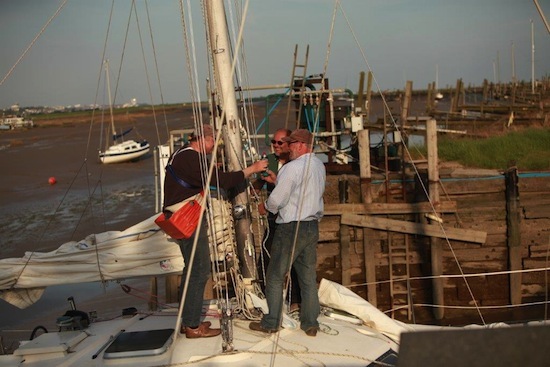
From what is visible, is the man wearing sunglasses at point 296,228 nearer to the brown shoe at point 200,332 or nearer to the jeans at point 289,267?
the jeans at point 289,267

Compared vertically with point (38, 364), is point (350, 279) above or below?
below

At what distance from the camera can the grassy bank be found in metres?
14.8

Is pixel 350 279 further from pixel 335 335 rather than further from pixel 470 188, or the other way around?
pixel 335 335

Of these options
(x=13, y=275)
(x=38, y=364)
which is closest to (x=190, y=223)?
(x=38, y=364)

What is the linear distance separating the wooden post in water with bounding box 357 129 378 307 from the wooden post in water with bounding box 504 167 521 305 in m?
2.32

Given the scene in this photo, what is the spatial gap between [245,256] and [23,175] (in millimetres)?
28956

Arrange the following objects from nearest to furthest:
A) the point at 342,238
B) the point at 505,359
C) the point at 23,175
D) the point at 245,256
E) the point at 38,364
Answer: the point at 505,359 < the point at 38,364 < the point at 245,256 < the point at 342,238 < the point at 23,175

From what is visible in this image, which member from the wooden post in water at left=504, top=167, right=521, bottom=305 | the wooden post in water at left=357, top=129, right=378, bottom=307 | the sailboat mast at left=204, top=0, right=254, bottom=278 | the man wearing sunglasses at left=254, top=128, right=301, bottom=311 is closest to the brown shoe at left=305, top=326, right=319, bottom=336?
the man wearing sunglasses at left=254, top=128, right=301, bottom=311

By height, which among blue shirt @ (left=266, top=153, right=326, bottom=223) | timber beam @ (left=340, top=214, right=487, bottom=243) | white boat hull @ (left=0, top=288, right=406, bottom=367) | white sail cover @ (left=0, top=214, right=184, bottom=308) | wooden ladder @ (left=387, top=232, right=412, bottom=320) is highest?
blue shirt @ (left=266, top=153, right=326, bottom=223)

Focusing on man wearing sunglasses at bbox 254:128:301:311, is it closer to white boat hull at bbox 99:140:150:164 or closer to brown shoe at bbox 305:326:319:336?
brown shoe at bbox 305:326:319:336

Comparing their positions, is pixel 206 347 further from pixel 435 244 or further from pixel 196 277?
pixel 435 244

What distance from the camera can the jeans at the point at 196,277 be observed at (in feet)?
19.6

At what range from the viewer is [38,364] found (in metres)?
5.64

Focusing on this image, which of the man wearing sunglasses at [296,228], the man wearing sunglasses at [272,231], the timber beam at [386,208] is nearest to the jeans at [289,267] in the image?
the man wearing sunglasses at [296,228]
